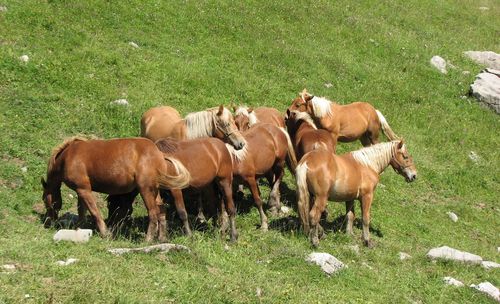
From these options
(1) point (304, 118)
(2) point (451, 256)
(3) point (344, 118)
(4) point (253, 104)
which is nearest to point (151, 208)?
(2) point (451, 256)

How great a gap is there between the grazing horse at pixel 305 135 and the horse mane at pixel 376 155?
0.89m

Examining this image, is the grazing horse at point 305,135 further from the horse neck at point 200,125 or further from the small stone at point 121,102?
the small stone at point 121,102

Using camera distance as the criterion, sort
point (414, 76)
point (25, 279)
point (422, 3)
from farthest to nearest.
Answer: point (422, 3) → point (414, 76) → point (25, 279)

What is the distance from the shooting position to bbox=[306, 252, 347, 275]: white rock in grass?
8.88 metres

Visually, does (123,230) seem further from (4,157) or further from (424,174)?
(424,174)

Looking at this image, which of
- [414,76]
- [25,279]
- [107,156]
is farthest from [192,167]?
[414,76]

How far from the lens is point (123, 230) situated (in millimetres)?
10023

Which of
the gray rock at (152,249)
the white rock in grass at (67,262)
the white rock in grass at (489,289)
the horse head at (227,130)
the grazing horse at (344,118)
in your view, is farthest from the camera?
the grazing horse at (344,118)

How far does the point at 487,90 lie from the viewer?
21578 millimetres

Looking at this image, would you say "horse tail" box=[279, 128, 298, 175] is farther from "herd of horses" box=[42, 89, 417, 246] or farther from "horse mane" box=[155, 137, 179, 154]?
"horse mane" box=[155, 137, 179, 154]

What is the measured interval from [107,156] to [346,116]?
750 centimetres

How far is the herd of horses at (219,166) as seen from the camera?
30.3 feet

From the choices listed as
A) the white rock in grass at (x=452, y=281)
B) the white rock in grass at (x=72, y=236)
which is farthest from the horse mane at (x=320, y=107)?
the white rock in grass at (x=72, y=236)

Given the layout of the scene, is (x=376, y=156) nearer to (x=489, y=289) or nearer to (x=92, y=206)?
(x=489, y=289)
